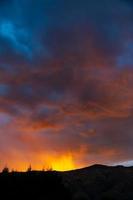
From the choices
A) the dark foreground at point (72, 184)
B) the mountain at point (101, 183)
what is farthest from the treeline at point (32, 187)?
the mountain at point (101, 183)

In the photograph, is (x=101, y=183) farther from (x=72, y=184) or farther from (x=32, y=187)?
(x=32, y=187)

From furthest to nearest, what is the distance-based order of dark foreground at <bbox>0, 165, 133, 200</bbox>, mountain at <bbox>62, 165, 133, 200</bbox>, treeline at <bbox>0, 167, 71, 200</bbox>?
mountain at <bbox>62, 165, 133, 200</bbox>
dark foreground at <bbox>0, 165, 133, 200</bbox>
treeline at <bbox>0, 167, 71, 200</bbox>

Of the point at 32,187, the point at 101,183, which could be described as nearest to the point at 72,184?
the point at 101,183

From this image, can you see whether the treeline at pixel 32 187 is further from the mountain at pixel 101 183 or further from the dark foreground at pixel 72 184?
the mountain at pixel 101 183

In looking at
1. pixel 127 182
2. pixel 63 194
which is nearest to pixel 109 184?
pixel 127 182

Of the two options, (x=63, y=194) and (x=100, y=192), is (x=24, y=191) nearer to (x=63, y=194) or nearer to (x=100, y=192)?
(x=63, y=194)

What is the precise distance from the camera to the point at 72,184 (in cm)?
11169

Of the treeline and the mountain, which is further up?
the mountain

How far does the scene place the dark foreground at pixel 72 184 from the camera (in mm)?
46344

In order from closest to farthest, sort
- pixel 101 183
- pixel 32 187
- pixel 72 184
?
pixel 32 187, pixel 72 184, pixel 101 183

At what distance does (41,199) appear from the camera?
46375 mm

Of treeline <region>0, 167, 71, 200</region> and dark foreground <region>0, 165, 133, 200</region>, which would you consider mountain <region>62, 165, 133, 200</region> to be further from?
treeline <region>0, 167, 71, 200</region>

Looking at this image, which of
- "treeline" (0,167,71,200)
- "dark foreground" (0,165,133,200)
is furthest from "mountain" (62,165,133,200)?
"treeline" (0,167,71,200)

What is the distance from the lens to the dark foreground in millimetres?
46344
